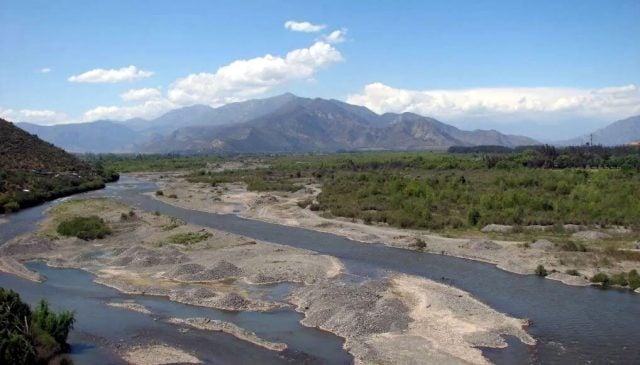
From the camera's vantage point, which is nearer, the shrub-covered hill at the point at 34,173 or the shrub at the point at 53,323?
the shrub at the point at 53,323

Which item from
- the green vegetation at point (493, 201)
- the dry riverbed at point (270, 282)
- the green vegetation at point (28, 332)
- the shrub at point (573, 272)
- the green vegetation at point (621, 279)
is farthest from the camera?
the green vegetation at point (493, 201)

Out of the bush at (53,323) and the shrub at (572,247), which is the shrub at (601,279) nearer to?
the shrub at (572,247)

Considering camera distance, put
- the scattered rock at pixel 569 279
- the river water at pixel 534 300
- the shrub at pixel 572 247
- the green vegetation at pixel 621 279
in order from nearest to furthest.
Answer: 1. the river water at pixel 534 300
2. the green vegetation at pixel 621 279
3. the scattered rock at pixel 569 279
4. the shrub at pixel 572 247

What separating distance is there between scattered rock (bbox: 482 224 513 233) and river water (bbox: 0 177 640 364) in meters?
11.8

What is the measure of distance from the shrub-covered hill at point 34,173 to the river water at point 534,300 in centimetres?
2561

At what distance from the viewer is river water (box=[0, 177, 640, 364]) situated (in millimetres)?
28466

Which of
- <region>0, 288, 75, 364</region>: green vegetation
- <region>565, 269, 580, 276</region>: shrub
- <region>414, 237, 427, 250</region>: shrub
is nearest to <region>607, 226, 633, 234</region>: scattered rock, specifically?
<region>565, 269, 580, 276</region>: shrub

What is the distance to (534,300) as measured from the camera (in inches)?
1470

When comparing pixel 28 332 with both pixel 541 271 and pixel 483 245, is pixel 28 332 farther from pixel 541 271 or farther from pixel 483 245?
pixel 483 245

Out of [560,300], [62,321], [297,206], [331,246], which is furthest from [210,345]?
[297,206]

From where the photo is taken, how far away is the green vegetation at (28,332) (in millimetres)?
24609

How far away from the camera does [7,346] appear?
24.3 meters

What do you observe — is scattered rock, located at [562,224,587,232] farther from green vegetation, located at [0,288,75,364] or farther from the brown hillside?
the brown hillside

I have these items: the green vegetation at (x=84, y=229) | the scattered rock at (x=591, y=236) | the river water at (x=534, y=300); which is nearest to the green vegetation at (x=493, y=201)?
the scattered rock at (x=591, y=236)
